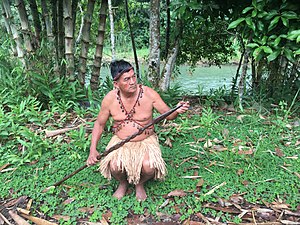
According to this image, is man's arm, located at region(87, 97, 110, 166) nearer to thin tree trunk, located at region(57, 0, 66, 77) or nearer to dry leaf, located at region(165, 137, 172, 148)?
dry leaf, located at region(165, 137, 172, 148)

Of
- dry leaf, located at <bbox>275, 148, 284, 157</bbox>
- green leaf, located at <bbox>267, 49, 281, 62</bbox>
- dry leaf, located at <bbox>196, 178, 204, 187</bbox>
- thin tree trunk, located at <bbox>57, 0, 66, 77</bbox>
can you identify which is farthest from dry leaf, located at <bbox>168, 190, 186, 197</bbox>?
thin tree trunk, located at <bbox>57, 0, 66, 77</bbox>

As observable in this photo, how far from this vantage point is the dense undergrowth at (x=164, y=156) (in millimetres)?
2158

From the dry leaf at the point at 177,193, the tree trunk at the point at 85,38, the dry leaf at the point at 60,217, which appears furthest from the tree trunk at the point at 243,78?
the dry leaf at the point at 60,217

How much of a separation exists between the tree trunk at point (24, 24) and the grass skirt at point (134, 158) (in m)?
2.46

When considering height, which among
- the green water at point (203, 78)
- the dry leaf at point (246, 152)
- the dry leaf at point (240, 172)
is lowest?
the green water at point (203, 78)

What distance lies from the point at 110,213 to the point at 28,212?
1.98ft

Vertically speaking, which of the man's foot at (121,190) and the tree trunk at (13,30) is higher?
the tree trunk at (13,30)

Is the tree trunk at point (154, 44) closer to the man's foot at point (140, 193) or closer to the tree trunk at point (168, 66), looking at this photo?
the tree trunk at point (168, 66)

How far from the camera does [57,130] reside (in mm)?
3166

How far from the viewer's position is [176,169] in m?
2.56

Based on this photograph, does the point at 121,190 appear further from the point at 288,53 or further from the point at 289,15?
the point at 289,15

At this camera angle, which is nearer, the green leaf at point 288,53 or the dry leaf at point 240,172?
the dry leaf at point 240,172

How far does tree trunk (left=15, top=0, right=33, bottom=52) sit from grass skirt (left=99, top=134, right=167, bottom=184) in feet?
8.08

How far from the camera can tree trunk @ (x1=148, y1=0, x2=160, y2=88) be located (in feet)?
12.1
